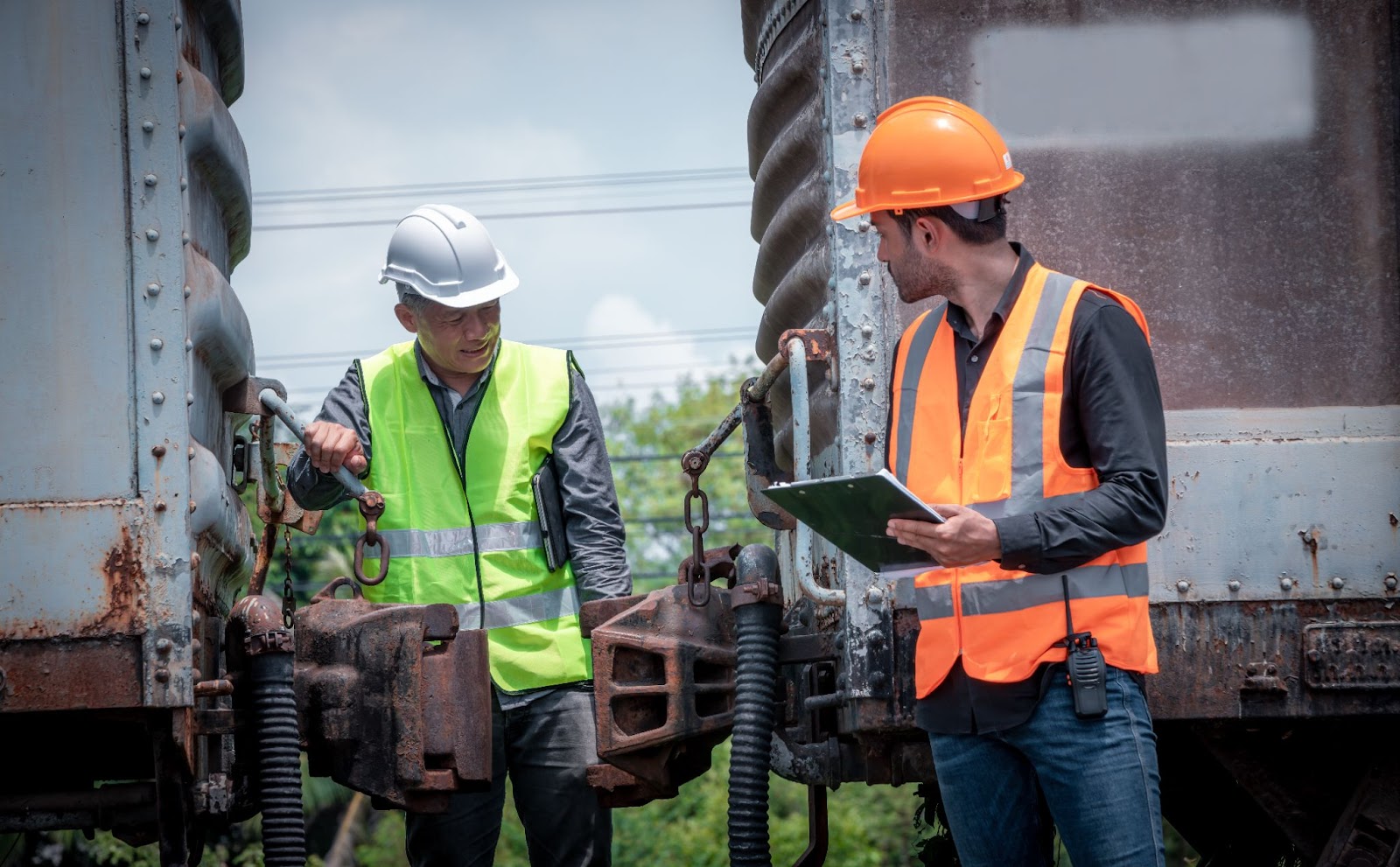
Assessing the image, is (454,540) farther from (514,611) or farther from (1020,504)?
(1020,504)

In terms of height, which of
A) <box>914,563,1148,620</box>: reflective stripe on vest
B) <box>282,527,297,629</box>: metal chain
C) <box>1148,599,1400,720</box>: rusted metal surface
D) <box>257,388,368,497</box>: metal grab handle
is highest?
<box>257,388,368,497</box>: metal grab handle

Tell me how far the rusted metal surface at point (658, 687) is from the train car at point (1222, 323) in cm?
31

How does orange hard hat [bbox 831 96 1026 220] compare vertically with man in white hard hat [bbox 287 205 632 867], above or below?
above

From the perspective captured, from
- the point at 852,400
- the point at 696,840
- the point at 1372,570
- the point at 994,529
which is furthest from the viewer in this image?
the point at 696,840

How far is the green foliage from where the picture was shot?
1283 inches

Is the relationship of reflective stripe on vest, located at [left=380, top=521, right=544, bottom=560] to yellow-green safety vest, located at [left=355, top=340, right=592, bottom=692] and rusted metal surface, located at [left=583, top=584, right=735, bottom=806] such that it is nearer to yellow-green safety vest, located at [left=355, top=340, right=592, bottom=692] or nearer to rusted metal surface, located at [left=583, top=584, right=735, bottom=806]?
yellow-green safety vest, located at [left=355, top=340, right=592, bottom=692]

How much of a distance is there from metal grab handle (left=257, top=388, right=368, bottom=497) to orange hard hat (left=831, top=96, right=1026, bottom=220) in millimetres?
1504

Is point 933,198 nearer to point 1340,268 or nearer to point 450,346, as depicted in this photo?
point 1340,268

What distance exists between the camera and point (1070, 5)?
12.8ft

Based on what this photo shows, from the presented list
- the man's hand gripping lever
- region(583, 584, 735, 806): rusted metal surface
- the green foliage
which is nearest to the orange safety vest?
region(583, 584, 735, 806): rusted metal surface

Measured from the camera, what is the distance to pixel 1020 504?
3.03 metres

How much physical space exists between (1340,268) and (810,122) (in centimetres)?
136

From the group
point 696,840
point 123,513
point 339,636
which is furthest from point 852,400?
point 696,840

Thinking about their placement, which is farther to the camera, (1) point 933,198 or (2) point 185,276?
(2) point 185,276
